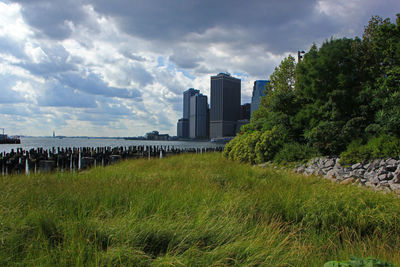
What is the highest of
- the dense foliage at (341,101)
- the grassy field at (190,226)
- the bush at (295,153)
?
the dense foliage at (341,101)

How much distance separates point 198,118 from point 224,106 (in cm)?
3041

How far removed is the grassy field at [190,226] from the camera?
2713 millimetres

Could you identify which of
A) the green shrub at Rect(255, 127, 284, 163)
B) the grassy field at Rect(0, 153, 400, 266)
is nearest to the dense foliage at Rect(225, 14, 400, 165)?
the green shrub at Rect(255, 127, 284, 163)

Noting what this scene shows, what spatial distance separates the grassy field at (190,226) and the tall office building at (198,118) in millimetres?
136717

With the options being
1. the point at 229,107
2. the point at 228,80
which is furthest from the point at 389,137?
the point at 228,80

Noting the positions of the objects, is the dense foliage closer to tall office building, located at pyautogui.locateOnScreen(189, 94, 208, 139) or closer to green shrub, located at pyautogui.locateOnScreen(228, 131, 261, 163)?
green shrub, located at pyautogui.locateOnScreen(228, 131, 261, 163)

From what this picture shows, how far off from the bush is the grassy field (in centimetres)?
428

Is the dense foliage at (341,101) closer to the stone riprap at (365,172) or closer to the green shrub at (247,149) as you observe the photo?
the green shrub at (247,149)

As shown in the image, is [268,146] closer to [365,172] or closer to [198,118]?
[365,172]

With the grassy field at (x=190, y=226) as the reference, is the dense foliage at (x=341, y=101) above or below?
above

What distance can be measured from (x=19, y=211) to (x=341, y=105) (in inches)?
424

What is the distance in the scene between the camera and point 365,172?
7441 mm

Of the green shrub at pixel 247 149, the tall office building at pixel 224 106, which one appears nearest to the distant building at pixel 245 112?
the tall office building at pixel 224 106

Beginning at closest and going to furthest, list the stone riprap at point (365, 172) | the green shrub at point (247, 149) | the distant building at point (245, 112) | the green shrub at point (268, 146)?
the stone riprap at point (365, 172) < the green shrub at point (268, 146) < the green shrub at point (247, 149) < the distant building at point (245, 112)
